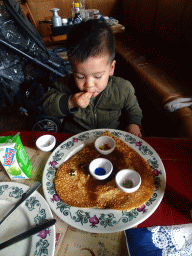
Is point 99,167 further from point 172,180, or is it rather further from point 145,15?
point 145,15

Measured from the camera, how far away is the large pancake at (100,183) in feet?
2.28

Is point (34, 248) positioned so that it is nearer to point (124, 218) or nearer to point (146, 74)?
point (124, 218)

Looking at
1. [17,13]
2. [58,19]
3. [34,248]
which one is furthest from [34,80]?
[34,248]

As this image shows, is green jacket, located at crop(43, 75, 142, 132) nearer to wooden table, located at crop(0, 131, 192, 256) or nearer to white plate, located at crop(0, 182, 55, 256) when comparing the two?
wooden table, located at crop(0, 131, 192, 256)

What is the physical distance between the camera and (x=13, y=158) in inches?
28.8

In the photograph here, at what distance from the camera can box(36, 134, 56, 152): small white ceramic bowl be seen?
0.94 m

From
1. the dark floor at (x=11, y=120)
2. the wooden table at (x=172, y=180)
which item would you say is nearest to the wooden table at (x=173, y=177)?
the wooden table at (x=172, y=180)

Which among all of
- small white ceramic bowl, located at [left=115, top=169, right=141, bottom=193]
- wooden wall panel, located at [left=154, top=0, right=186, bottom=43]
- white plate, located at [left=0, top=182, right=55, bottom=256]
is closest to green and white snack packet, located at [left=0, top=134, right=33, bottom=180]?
white plate, located at [left=0, top=182, right=55, bottom=256]

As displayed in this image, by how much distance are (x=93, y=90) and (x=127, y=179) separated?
0.65 m

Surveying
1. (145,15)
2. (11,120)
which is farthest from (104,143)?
(145,15)

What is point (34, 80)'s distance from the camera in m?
2.18

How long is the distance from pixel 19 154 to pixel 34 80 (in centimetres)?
167

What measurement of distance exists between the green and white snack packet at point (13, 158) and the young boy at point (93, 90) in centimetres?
54

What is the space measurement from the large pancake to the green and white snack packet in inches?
6.2
